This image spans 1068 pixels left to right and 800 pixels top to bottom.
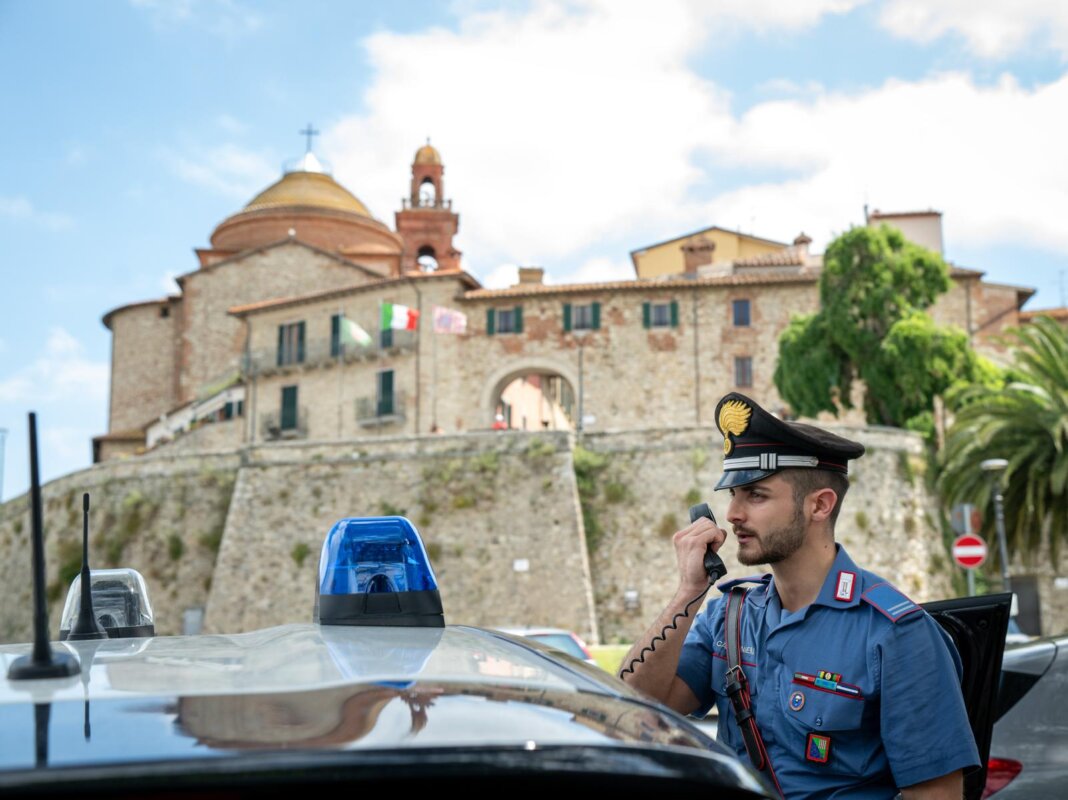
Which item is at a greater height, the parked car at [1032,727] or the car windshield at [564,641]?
the parked car at [1032,727]

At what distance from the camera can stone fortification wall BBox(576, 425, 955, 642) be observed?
1138 inches

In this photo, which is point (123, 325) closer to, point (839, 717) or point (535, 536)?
point (535, 536)

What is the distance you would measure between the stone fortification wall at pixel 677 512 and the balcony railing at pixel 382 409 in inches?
434

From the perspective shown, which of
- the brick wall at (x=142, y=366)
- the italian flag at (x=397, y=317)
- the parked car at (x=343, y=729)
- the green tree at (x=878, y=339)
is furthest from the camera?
the brick wall at (x=142, y=366)

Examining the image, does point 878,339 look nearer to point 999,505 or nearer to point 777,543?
point 999,505

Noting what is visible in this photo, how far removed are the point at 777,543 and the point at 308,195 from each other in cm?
5366

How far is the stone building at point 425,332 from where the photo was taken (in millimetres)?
40031

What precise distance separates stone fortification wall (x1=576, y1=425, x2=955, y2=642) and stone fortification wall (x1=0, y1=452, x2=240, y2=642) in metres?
10.9

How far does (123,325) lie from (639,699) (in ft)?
178

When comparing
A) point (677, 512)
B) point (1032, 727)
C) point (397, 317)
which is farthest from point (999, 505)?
point (397, 317)

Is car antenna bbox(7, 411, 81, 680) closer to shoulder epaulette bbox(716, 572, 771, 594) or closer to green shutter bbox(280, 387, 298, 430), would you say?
shoulder epaulette bbox(716, 572, 771, 594)

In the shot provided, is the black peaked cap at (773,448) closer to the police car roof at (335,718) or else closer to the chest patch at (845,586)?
the chest patch at (845,586)

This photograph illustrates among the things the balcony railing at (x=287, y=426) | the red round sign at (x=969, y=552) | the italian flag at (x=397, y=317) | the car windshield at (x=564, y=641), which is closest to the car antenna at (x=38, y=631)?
the car windshield at (x=564, y=641)

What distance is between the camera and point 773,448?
120 inches
